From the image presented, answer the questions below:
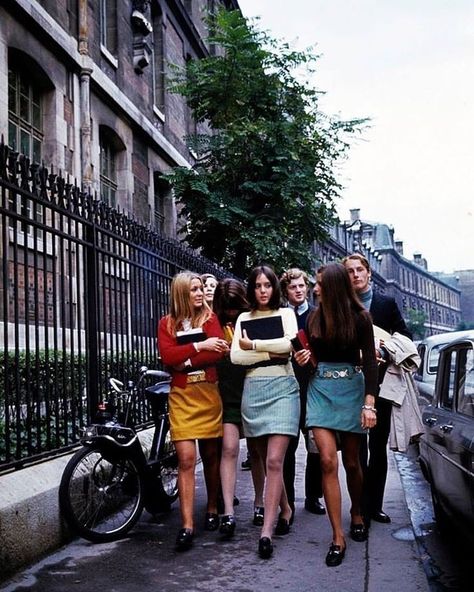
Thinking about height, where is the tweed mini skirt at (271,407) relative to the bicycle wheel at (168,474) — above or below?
above

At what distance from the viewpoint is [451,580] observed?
4668mm

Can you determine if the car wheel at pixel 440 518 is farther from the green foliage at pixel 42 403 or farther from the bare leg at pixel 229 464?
the green foliage at pixel 42 403

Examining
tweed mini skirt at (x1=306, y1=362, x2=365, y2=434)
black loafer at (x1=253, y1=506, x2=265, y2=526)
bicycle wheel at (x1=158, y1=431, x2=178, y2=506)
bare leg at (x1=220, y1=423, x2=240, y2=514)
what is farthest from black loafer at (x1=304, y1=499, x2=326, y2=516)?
tweed mini skirt at (x1=306, y1=362, x2=365, y2=434)

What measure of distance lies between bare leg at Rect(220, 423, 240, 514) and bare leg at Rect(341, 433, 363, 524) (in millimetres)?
808

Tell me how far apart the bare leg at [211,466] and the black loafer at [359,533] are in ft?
3.42

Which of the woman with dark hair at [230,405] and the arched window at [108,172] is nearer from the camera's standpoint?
the woman with dark hair at [230,405]

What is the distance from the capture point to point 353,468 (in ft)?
16.2

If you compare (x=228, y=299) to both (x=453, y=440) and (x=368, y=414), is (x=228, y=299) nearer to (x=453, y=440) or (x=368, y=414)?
(x=368, y=414)

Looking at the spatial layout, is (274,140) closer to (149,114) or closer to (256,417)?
(149,114)

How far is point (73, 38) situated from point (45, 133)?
2.19 meters

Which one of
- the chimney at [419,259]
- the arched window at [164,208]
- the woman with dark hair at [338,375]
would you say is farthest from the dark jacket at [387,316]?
the chimney at [419,259]

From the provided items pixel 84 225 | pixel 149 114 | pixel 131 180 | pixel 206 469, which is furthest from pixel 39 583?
pixel 149 114

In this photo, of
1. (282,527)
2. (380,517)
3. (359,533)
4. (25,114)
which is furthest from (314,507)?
(25,114)

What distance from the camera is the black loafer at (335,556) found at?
448 centimetres
